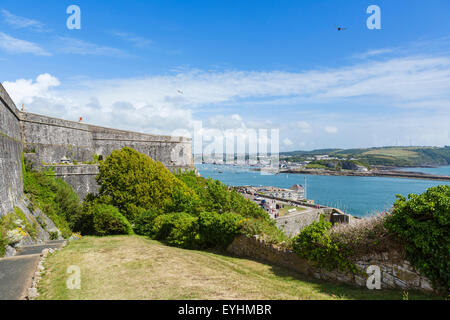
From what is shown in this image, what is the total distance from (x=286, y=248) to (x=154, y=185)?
45.7 ft

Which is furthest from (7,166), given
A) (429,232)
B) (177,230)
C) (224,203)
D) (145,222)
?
(429,232)

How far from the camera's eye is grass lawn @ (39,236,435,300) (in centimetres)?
655

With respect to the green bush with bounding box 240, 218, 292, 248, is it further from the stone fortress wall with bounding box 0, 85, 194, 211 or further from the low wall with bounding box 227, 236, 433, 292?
the stone fortress wall with bounding box 0, 85, 194, 211

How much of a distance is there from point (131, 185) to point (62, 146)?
10.8m

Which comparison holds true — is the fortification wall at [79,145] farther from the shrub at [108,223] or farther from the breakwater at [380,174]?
the breakwater at [380,174]

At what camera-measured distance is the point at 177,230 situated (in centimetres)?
1435

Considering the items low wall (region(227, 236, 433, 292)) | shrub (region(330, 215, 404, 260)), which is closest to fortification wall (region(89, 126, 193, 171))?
low wall (region(227, 236, 433, 292))

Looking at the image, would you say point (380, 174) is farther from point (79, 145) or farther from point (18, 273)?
point (18, 273)

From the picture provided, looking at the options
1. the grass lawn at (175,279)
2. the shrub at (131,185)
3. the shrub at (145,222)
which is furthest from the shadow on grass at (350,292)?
the shrub at (131,185)

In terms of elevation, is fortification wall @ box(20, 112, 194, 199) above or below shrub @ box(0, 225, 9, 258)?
above

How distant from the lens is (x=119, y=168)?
20625 millimetres

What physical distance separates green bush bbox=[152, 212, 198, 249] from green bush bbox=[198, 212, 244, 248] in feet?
1.64
